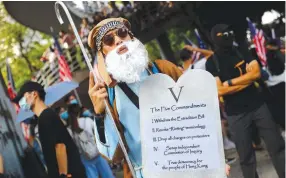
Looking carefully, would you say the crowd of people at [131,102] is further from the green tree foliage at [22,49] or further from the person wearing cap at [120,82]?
the green tree foliage at [22,49]

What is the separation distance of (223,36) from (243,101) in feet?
2.36

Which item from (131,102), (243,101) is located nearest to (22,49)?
(243,101)

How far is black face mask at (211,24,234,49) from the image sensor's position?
4742mm

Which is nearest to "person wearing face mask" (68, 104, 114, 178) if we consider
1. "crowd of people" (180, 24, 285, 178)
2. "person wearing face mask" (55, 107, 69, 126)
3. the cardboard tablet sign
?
"person wearing face mask" (55, 107, 69, 126)

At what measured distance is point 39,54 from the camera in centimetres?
2652

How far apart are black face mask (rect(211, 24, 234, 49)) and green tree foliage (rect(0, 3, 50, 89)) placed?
20107 millimetres

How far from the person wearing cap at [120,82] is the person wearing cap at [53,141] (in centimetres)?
129

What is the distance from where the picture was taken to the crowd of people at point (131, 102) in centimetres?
279

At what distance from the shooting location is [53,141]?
4020 millimetres

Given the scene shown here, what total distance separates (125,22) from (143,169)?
0.98 m

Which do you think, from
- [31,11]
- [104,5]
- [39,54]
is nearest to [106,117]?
[104,5]

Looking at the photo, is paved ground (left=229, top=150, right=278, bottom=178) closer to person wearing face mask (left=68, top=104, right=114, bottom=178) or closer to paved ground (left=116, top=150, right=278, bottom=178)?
paved ground (left=116, top=150, right=278, bottom=178)

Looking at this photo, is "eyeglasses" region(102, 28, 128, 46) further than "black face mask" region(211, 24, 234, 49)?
No

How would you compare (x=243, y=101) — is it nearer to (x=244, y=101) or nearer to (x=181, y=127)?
(x=244, y=101)
